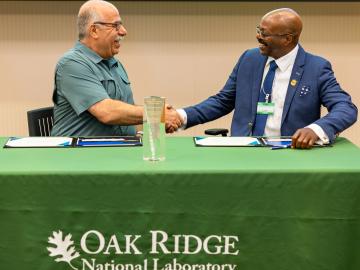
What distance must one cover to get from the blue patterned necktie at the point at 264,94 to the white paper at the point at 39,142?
1.05m

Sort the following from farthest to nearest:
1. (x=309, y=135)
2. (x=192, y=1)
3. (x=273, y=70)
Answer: (x=192, y=1) < (x=273, y=70) < (x=309, y=135)

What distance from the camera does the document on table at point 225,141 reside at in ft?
8.53

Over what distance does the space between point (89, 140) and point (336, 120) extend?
1.11 m

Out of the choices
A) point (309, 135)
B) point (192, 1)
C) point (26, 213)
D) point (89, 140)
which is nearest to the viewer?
point (26, 213)

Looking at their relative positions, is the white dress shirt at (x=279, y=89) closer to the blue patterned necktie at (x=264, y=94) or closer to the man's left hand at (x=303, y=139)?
the blue patterned necktie at (x=264, y=94)

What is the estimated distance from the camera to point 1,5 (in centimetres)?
469

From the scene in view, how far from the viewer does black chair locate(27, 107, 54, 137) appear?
3334 millimetres

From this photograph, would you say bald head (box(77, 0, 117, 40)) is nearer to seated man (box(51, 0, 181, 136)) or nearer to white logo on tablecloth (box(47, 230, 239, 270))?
seated man (box(51, 0, 181, 136))

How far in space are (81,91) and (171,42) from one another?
1.83 metres

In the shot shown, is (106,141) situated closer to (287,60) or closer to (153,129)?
(153,129)

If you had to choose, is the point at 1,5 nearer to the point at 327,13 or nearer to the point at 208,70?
the point at 208,70

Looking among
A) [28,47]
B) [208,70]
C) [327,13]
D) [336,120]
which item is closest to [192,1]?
[208,70]

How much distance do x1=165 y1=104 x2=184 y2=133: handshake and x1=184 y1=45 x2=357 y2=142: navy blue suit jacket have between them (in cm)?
9

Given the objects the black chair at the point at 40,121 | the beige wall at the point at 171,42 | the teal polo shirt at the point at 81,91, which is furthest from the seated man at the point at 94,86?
the beige wall at the point at 171,42
